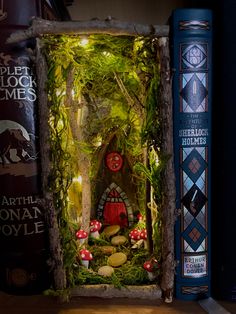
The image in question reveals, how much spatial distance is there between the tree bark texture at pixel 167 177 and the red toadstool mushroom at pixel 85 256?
14 cm

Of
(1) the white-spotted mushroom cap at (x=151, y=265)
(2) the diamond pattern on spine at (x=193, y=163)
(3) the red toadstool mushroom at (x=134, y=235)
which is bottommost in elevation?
(1) the white-spotted mushroom cap at (x=151, y=265)

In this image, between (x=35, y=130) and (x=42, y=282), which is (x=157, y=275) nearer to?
(x=42, y=282)

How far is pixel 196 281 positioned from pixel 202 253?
0.05 metres

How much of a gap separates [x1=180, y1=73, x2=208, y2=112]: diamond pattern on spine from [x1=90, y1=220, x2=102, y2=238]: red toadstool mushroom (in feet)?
0.94

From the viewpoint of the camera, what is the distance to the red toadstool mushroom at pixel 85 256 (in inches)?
24.4

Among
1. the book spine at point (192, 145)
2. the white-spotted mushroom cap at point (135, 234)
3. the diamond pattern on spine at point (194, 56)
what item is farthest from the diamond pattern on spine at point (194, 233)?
the diamond pattern on spine at point (194, 56)

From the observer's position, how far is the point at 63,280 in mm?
571

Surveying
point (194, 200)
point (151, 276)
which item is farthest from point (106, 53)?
point (151, 276)

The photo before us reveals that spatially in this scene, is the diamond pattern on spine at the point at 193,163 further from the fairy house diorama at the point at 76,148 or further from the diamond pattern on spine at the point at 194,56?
the diamond pattern on spine at the point at 194,56

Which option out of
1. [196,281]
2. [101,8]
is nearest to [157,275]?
[196,281]

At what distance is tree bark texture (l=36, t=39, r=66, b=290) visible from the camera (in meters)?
0.52

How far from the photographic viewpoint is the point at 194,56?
53cm

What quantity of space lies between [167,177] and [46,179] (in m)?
0.19

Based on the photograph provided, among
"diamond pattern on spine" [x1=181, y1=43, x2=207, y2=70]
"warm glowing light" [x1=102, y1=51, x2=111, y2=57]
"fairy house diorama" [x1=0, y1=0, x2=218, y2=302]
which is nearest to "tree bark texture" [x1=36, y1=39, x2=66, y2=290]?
"fairy house diorama" [x1=0, y1=0, x2=218, y2=302]
